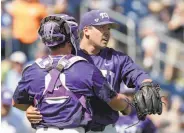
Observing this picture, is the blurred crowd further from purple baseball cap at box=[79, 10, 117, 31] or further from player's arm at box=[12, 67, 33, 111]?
player's arm at box=[12, 67, 33, 111]

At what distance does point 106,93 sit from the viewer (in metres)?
5.83

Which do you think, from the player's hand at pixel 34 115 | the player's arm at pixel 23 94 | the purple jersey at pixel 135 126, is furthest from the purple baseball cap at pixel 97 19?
the purple jersey at pixel 135 126

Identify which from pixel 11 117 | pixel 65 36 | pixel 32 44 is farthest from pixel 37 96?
pixel 32 44

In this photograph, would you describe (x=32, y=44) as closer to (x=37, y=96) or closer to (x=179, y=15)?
(x=179, y=15)

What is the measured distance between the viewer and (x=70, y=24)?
591 cm

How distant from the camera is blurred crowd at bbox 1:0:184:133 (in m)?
11.7

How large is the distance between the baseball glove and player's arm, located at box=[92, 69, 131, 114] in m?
0.14

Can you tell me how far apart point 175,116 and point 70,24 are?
7.03m

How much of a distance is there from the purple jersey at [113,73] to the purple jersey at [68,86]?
35 centimetres

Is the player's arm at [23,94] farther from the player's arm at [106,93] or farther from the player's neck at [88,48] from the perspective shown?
the player's neck at [88,48]

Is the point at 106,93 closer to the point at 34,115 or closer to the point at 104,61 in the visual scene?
the point at 34,115

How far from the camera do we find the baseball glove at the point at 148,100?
5.84 meters

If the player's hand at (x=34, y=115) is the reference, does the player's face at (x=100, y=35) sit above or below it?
above

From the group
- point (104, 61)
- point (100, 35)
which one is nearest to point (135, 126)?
point (104, 61)
